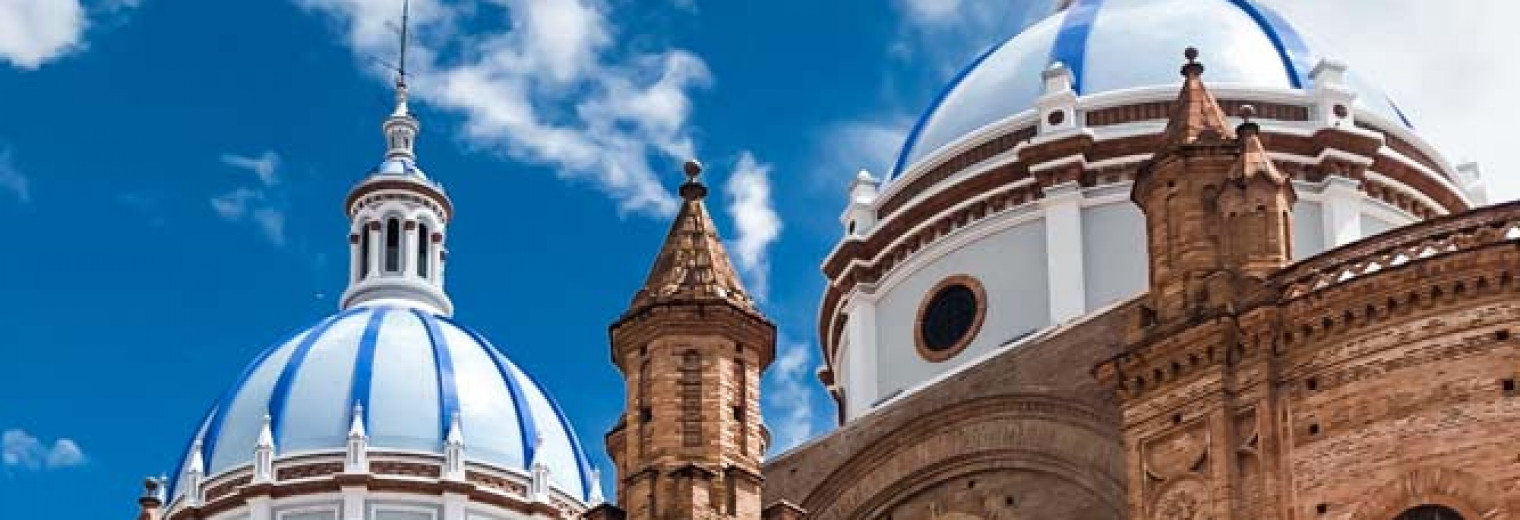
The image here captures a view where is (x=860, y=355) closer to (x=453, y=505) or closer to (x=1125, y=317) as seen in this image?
(x=1125, y=317)

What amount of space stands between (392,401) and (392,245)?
7.32m

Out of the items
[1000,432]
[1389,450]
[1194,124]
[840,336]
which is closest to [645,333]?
[1000,432]

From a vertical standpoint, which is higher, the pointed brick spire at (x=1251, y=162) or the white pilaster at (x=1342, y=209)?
the white pilaster at (x=1342, y=209)

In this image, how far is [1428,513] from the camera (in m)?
30.0

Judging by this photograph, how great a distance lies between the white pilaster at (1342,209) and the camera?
4262 cm

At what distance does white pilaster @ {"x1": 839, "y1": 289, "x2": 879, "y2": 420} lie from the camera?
147ft

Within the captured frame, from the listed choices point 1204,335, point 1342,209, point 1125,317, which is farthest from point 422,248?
point 1204,335

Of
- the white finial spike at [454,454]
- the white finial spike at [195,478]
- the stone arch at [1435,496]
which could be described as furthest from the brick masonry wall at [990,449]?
the white finial spike at [195,478]

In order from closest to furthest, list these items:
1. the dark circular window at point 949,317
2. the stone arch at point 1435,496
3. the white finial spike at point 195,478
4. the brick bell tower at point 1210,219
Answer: the stone arch at point 1435,496
the brick bell tower at point 1210,219
the dark circular window at point 949,317
the white finial spike at point 195,478

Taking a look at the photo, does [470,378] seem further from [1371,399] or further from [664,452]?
[1371,399]

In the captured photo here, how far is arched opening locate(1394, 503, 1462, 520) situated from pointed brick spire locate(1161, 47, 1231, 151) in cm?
547

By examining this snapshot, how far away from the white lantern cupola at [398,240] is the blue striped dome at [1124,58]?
20.6 m

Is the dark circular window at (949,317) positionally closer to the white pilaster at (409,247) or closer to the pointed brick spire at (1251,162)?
the pointed brick spire at (1251,162)

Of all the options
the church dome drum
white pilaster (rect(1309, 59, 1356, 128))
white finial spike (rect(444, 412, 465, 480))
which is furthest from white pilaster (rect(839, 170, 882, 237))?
white finial spike (rect(444, 412, 465, 480))
